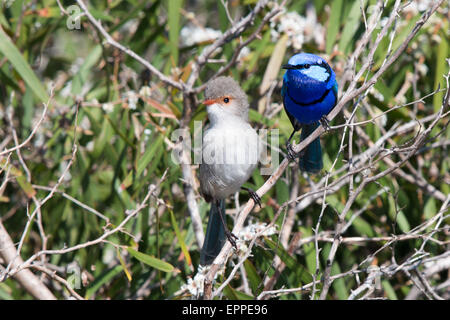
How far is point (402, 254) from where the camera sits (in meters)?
3.80

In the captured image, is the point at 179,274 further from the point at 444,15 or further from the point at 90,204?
the point at 444,15

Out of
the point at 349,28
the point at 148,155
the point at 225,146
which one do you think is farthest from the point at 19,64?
the point at 349,28

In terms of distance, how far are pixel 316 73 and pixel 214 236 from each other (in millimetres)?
1068

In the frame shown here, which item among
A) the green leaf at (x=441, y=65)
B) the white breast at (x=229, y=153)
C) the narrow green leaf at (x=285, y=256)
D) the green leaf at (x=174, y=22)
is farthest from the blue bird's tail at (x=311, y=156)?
the green leaf at (x=174, y=22)

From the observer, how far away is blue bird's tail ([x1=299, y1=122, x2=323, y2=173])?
3258 millimetres

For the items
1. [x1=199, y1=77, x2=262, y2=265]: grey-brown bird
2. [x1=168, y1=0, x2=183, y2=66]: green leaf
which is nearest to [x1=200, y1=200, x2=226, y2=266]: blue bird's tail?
[x1=199, y1=77, x2=262, y2=265]: grey-brown bird

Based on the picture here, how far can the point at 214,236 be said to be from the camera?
3279mm

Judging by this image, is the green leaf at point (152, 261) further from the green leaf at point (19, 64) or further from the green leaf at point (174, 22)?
the green leaf at point (174, 22)

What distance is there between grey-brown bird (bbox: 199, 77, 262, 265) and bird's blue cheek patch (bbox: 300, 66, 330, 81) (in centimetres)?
40

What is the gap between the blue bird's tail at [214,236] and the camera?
3223mm

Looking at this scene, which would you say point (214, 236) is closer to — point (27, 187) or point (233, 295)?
point (233, 295)

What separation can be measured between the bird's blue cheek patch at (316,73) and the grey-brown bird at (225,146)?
0.40 m
